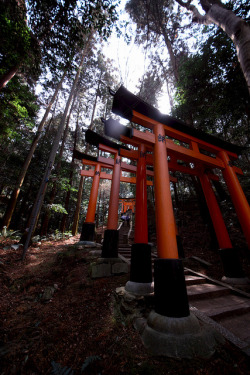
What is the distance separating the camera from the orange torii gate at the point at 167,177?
8.77ft

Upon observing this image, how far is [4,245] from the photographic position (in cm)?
752

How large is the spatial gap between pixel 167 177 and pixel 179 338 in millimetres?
2784

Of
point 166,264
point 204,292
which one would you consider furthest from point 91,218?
point 166,264

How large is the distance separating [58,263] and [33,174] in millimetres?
9083

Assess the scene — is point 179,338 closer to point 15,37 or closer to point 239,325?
point 239,325

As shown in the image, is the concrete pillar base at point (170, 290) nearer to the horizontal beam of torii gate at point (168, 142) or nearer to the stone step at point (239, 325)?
the stone step at point (239, 325)

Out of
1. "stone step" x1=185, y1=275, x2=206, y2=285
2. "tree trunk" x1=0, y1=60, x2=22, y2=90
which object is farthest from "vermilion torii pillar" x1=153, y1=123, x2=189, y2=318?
"tree trunk" x1=0, y1=60, x2=22, y2=90

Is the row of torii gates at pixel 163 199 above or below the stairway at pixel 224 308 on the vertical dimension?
above

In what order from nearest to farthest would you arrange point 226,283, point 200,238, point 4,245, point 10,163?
point 226,283 < point 4,245 < point 200,238 < point 10,163

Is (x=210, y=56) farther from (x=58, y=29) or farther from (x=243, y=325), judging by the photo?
(x=243, y=325)

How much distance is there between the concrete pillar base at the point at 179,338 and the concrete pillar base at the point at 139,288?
949 mm

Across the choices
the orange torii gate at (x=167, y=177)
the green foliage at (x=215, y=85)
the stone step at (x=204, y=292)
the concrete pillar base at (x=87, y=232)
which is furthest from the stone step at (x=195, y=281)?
the green foliage at (x=215, y=85)

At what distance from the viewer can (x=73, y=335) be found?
272 cm

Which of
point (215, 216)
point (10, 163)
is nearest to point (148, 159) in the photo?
point (215, 216)
